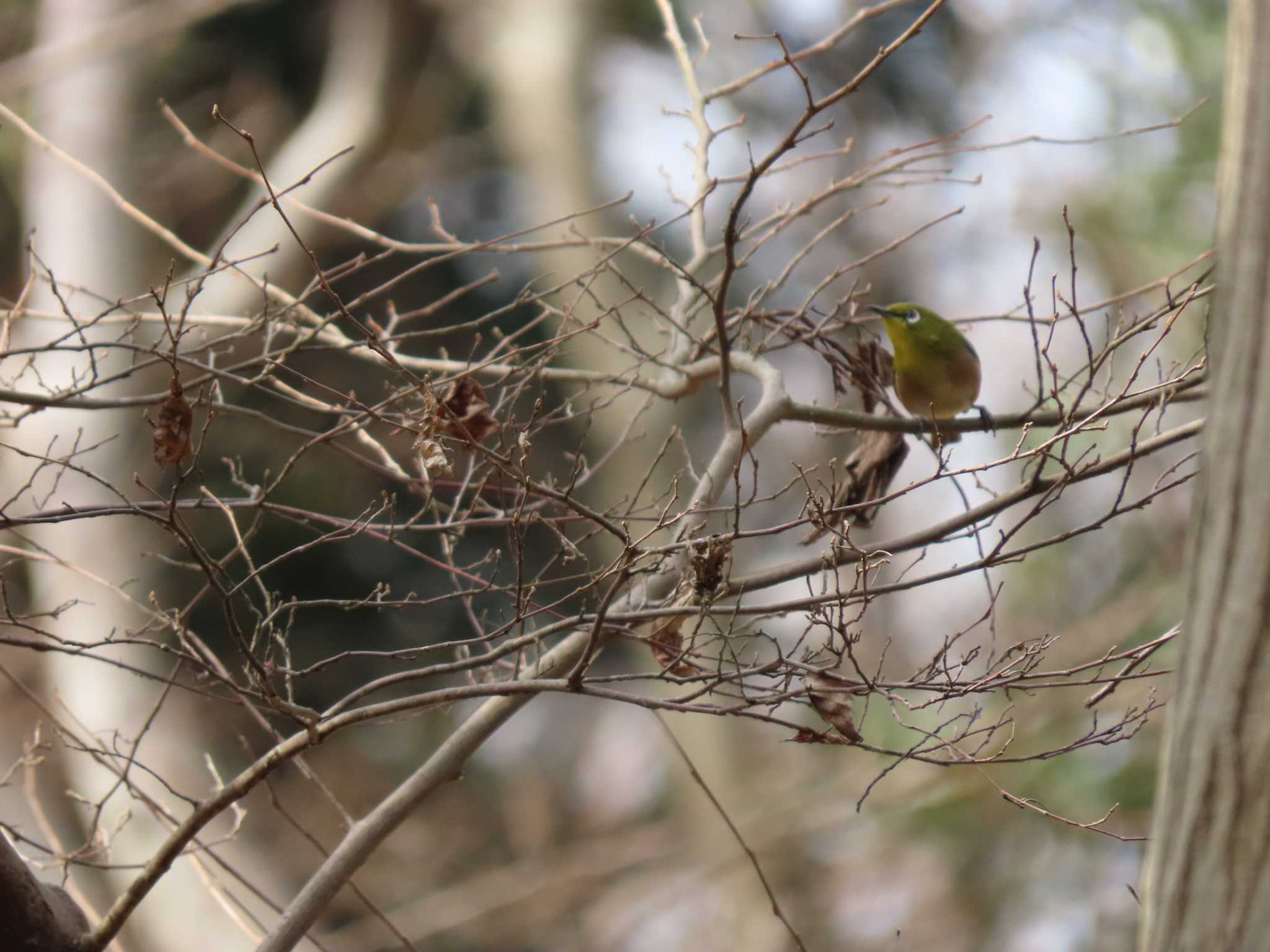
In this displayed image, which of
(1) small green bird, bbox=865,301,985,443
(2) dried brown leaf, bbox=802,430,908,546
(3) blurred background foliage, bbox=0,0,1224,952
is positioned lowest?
(2) dried brown leaf, bbox=802,430,908,546

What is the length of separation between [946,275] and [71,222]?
8.19 m

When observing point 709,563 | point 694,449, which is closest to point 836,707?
point 709,563

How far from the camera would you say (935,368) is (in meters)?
→ 3.90

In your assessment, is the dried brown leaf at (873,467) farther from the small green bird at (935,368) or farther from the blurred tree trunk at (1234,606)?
the blurred tree trunk at (1234,606)

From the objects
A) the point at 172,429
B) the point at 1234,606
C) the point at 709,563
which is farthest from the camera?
the point at 172,429

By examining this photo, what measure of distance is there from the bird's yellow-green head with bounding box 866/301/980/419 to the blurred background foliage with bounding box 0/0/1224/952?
341 centimetres

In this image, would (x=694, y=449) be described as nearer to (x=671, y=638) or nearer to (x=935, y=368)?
(x=935, y=368)

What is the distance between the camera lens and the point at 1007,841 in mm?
8961

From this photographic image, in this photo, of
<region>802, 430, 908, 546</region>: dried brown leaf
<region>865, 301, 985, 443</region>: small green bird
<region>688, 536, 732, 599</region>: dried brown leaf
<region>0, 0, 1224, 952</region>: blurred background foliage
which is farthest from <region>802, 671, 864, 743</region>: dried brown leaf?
<region>0, 0, 1224, 952</region>: blurred background foliage

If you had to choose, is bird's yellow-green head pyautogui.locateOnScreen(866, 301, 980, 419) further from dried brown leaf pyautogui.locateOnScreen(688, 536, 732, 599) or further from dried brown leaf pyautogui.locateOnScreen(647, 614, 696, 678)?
dried brown leaf pyautogui.locateOnScreen(688, 536, 732, 599)

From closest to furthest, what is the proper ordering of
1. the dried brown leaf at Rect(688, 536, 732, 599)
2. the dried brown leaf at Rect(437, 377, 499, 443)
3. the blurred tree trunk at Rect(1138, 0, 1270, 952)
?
1. the blurred tree trunk at Rect(1138, 0, 1270, 952)
2. the dried brown leaf at Rect(688, 536, 732, 599)
3. the dried brown leaf at Rect(437, 377, 499, 443)

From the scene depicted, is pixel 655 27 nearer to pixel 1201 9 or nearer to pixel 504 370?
pixel 1201 9

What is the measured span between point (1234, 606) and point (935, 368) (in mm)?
2828

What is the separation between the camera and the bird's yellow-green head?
3.88 m
